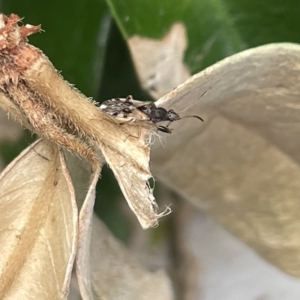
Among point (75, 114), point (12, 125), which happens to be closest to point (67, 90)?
point (75, 114)

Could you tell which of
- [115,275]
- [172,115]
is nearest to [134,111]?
[172,115]

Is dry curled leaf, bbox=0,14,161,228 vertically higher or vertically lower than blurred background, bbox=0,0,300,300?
higher

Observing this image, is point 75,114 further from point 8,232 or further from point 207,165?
point 207,165

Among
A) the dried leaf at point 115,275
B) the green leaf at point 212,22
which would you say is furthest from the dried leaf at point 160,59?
the dried leaf at point 115,275

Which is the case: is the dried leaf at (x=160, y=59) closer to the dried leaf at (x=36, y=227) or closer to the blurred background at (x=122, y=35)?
the blurred background at (x=122, y=35)

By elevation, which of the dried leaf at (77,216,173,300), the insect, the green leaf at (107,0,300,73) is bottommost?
the dried leaf at (77,216,173,300)

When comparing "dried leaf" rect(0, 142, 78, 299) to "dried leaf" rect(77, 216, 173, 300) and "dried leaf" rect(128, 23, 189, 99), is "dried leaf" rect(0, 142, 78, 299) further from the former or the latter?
"dried leaf" rect(128, 23, 189, 99)

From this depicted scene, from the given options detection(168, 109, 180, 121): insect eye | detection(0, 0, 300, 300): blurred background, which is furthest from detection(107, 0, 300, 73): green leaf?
detection(168, 109, 180, 121): insect eye
